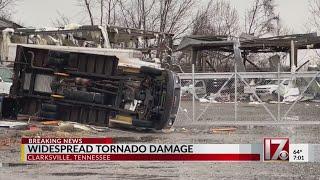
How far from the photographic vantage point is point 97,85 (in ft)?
50.9

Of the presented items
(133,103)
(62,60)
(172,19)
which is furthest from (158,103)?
(172,19)

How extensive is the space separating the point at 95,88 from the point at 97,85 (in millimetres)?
99

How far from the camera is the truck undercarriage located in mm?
15281

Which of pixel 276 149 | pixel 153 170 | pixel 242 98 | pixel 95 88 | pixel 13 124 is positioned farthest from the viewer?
pixel 242 98

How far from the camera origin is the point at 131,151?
900 cm

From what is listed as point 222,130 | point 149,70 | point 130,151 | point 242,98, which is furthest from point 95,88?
point 242,98

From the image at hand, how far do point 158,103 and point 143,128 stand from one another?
118cm

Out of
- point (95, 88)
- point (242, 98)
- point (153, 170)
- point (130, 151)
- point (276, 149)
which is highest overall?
point (242, 98)

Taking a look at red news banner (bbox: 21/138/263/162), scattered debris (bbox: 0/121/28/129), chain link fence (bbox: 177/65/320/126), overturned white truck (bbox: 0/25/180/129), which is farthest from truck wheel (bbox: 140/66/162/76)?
red news banner (bbox: 21/138/263/162)

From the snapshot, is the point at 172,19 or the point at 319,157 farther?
the point at 172,19

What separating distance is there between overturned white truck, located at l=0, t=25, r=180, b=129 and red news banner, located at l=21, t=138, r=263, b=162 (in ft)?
20.1

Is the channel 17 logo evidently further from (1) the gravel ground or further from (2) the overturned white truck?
(2) the overturned white truck

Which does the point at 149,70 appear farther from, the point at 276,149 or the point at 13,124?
the point at 276,149

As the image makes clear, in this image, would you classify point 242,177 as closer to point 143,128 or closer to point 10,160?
point 10,160
